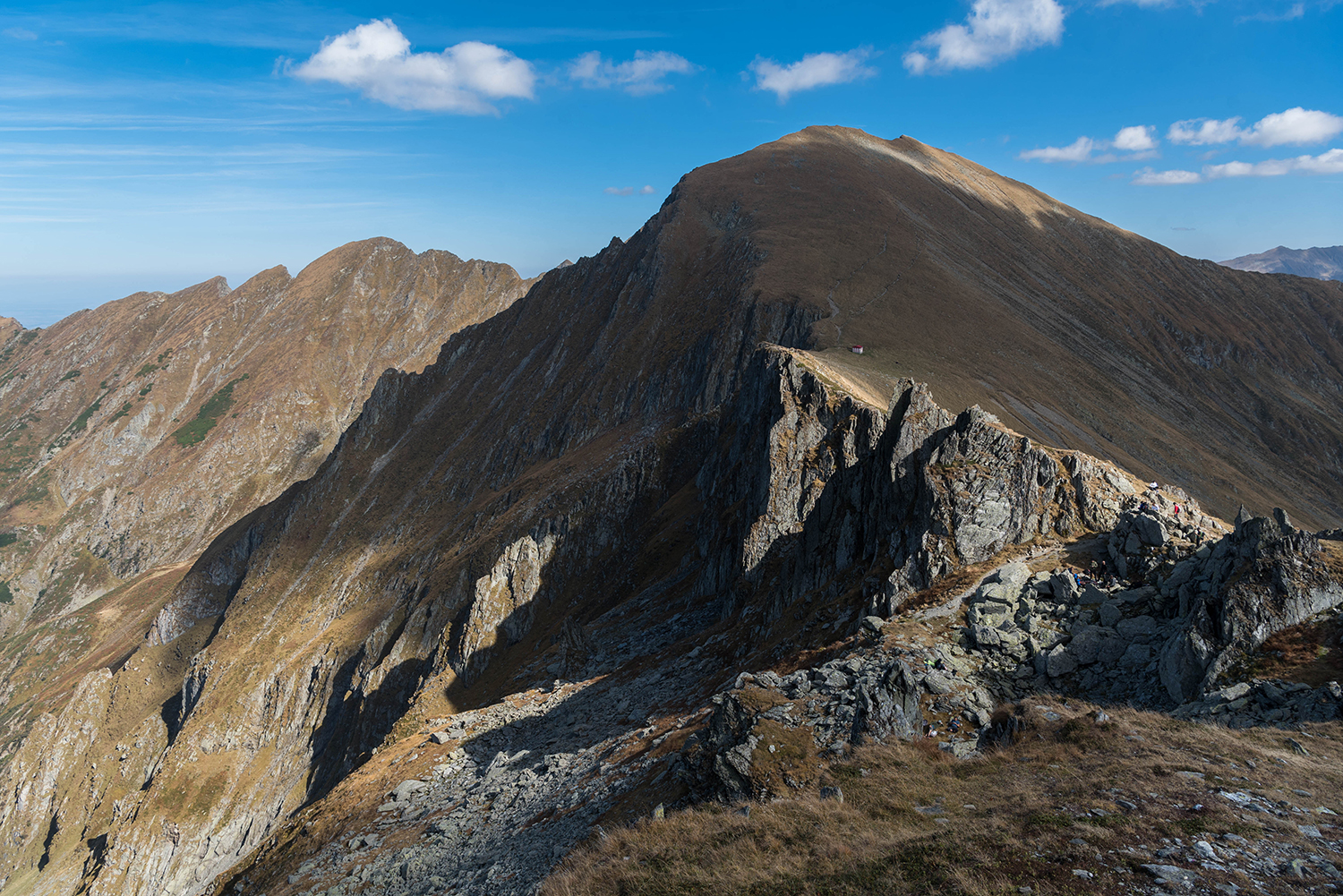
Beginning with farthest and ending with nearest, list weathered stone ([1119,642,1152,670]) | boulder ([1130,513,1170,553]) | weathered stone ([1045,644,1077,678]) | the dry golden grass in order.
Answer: boulder ([1130,513,1170,553]) < weathered stone ([1045,644,1077,678]) < weathered stone ([1119,642,1152,670]) < the dry golden grass

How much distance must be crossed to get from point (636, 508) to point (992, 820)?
5643 centimetres

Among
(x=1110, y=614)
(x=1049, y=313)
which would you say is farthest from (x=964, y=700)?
(x=1049, y=313)

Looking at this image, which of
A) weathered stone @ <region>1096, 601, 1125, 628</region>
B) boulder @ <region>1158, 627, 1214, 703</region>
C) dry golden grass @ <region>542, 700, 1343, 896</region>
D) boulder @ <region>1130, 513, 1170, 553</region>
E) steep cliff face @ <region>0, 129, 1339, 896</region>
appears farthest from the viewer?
steep cliff face @ <region>0, 129, 1339, 896</region>

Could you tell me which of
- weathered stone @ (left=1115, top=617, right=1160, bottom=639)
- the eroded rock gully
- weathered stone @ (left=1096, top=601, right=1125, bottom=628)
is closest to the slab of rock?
the eroded rock gully

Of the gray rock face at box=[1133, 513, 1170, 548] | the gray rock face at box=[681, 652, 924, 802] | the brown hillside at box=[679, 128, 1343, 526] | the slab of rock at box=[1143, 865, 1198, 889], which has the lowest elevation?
the gray rock face at box=[681, 652, 924, 802]

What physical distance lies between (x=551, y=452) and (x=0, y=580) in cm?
19684

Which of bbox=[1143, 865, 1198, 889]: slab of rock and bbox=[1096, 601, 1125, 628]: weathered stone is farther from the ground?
bbox=[1096, 601, 1125, 628]: weathered stone

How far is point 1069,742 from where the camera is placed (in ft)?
58.8

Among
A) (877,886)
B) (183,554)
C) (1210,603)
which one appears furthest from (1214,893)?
(183,554)

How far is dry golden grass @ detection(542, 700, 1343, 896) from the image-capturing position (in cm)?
1327

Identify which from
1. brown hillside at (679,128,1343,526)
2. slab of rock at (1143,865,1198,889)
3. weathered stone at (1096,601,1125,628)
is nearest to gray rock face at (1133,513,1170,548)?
weathered stone at (1096,601,1125,628)

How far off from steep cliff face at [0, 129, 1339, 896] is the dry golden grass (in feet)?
11.6

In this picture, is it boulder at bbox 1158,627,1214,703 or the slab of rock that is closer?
the slab of rock

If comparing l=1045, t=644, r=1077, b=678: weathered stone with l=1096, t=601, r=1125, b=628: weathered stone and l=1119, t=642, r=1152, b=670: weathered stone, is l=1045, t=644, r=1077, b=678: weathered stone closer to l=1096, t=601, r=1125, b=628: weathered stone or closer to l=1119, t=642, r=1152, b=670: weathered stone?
l=1119, t=642, r=1152, b=670: weathered stone
